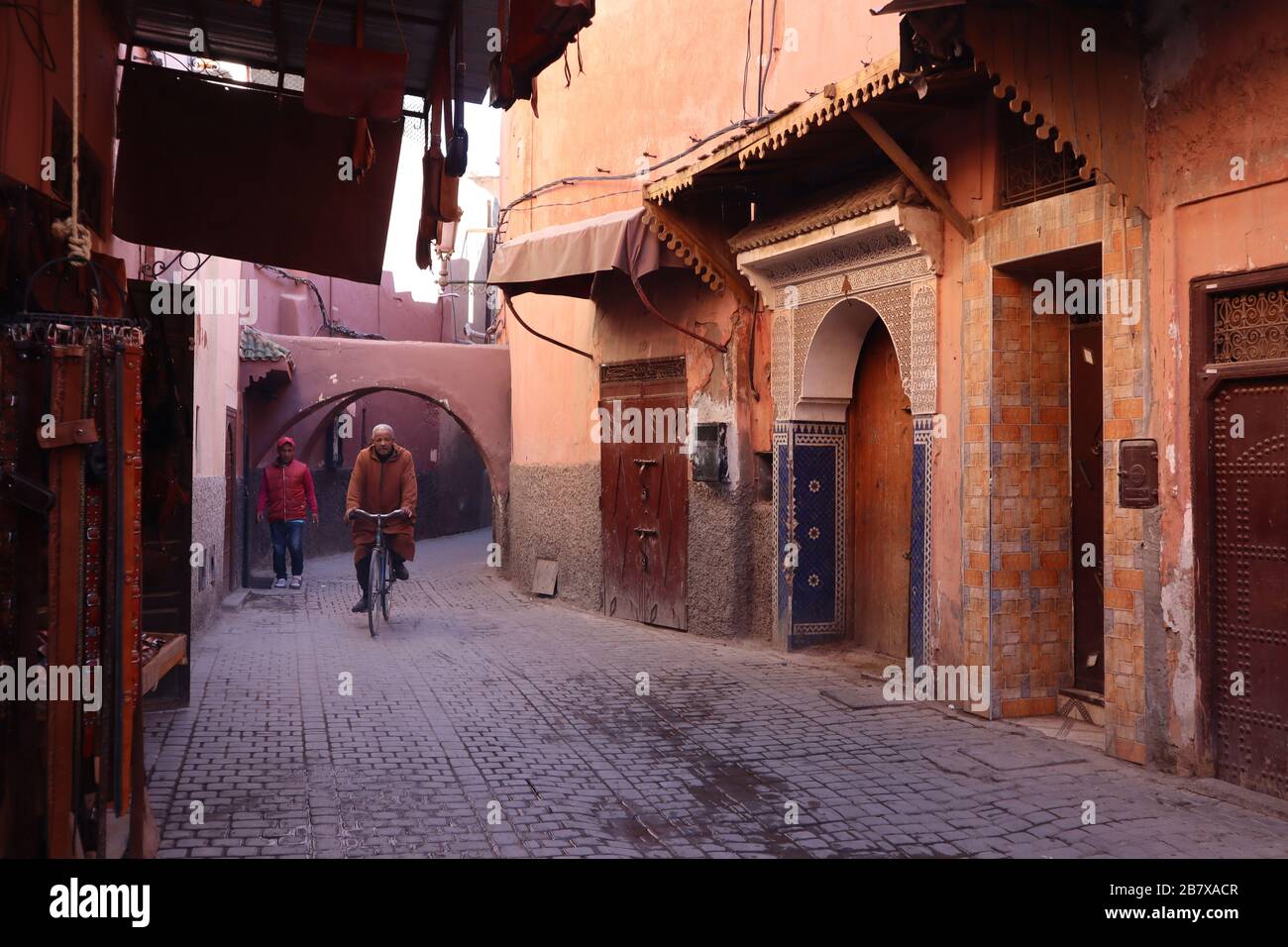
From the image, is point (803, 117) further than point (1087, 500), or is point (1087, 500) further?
point (803, 117)

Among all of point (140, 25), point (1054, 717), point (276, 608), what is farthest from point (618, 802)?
point (276, 608)

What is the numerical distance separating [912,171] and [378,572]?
5.88 meters

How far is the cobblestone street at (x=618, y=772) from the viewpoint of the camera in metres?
4.76

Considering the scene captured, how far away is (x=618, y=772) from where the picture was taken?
587 cm

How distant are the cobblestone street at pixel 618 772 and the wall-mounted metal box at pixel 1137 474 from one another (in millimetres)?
1354

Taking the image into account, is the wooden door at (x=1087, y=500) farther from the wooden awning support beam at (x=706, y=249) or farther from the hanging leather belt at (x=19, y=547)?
the hanging leather belt at (x=19, y=547)

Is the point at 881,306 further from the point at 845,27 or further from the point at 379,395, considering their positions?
the point at 379,395

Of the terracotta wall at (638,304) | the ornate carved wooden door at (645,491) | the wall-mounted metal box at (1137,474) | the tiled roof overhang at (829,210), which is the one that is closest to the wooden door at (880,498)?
the terracotta wall at (638,304)

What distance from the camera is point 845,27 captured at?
8.95 m

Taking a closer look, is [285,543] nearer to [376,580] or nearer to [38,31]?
[376,580]

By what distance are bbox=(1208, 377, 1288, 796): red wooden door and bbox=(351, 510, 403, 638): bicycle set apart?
7.02 m

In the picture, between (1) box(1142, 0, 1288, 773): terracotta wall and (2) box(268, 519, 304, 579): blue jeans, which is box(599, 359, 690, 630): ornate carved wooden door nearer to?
(2) box(268, 519, 304, 579): blue jeans

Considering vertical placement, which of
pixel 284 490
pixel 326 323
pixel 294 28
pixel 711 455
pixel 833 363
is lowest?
pixel 284 490

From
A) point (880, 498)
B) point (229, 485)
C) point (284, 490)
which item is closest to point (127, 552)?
point (880, 498)
